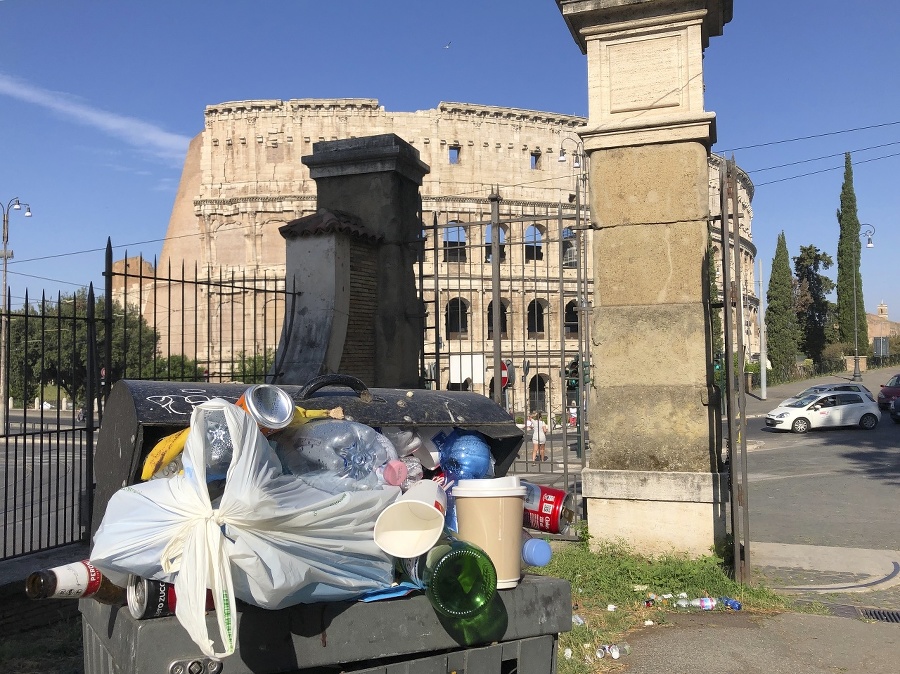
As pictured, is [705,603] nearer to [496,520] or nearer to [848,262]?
[496,520]

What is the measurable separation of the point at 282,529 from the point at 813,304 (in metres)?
63.7

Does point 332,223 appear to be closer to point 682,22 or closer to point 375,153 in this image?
point 375,153

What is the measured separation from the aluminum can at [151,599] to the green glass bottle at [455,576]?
2.28 feet

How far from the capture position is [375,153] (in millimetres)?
7363

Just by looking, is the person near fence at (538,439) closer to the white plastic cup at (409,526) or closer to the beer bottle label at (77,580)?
the white plastic cup at (409,526)

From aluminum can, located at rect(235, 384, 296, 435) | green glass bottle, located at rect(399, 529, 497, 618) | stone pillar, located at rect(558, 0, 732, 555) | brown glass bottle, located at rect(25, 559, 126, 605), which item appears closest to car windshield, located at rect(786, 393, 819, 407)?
stone pillar, located at rect(558, 0, 732, 555)

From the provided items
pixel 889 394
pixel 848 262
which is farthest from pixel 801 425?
pixel 848 262

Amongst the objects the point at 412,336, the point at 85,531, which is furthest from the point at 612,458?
the point at 85,531

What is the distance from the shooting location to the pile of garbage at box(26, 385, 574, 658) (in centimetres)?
219

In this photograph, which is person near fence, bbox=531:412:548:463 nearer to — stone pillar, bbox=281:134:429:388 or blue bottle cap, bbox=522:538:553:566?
stone pillar, bbox=281:134:429:388

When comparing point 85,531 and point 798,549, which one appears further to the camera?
point 798,549

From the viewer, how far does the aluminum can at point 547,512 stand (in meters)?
3.58

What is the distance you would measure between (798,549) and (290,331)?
207 inches

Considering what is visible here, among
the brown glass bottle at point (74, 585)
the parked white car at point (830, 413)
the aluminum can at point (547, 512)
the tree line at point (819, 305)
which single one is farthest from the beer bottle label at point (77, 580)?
the tree line at point (819, 305)
